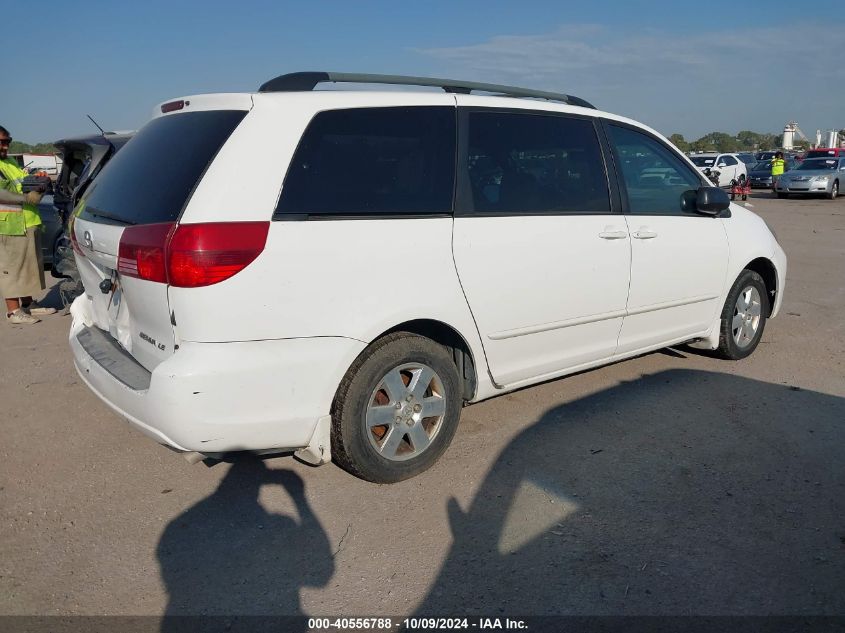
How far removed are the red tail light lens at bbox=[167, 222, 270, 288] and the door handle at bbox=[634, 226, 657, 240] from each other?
8.37ft

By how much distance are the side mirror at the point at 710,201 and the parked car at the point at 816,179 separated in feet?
73.6

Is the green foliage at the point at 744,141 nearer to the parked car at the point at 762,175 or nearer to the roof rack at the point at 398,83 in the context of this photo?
the parked car at the point at 762,175

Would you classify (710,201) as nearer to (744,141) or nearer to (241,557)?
(241,557)

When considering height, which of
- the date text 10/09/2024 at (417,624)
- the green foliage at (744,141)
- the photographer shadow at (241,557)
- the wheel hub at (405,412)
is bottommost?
the date text 10/09/2024 at (417,624)

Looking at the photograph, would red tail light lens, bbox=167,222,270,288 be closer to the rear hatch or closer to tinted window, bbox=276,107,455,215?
the rear hatch

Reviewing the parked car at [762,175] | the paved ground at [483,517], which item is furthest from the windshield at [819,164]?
the paved ground at [483,517]

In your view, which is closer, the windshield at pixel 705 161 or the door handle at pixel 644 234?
the door handle at pixel 644 234

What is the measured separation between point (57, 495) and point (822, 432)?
4.25 meters

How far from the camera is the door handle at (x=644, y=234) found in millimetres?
4416

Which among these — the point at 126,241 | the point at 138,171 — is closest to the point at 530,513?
the point at 126,241

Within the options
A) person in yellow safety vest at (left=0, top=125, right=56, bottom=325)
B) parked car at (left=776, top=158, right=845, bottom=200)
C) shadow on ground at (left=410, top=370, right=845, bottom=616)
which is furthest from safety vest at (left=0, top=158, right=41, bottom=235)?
parked car at (left=776, top=158, right=845, bottom=200)

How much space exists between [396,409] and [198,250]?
1242mm

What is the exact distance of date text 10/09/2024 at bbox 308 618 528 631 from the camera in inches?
101

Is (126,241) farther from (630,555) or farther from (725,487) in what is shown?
(725,487)
